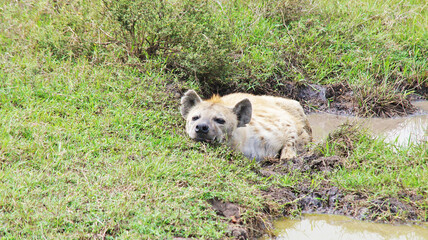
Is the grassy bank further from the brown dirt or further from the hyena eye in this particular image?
the hyena eye

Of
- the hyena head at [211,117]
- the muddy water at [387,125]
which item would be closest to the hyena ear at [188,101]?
the hyena head at [211,117]

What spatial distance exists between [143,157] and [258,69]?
291 centimetres

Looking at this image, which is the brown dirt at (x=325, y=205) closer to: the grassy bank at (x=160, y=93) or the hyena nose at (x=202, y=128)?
the grassy bank at (x=160, y=93)

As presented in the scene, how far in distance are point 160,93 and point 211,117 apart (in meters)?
0.89

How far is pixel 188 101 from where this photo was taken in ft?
18.6

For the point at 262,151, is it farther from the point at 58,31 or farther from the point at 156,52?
the point at 58,31

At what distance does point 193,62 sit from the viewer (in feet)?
21.6

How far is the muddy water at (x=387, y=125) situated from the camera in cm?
649

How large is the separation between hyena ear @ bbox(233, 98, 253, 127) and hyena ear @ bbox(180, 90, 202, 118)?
415mm

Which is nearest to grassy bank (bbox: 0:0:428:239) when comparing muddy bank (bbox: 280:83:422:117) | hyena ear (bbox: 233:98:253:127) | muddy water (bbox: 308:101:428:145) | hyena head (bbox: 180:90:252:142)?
muddy bank (bbox: 280:83:422:117)

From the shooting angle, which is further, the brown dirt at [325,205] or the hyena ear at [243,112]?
the hyena ear at [243,112]

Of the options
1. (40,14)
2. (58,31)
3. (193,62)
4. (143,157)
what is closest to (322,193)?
(143,157)

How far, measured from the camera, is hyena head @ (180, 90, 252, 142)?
5312 millimetres

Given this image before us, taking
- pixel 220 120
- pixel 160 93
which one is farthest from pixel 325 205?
pixel 160 93
